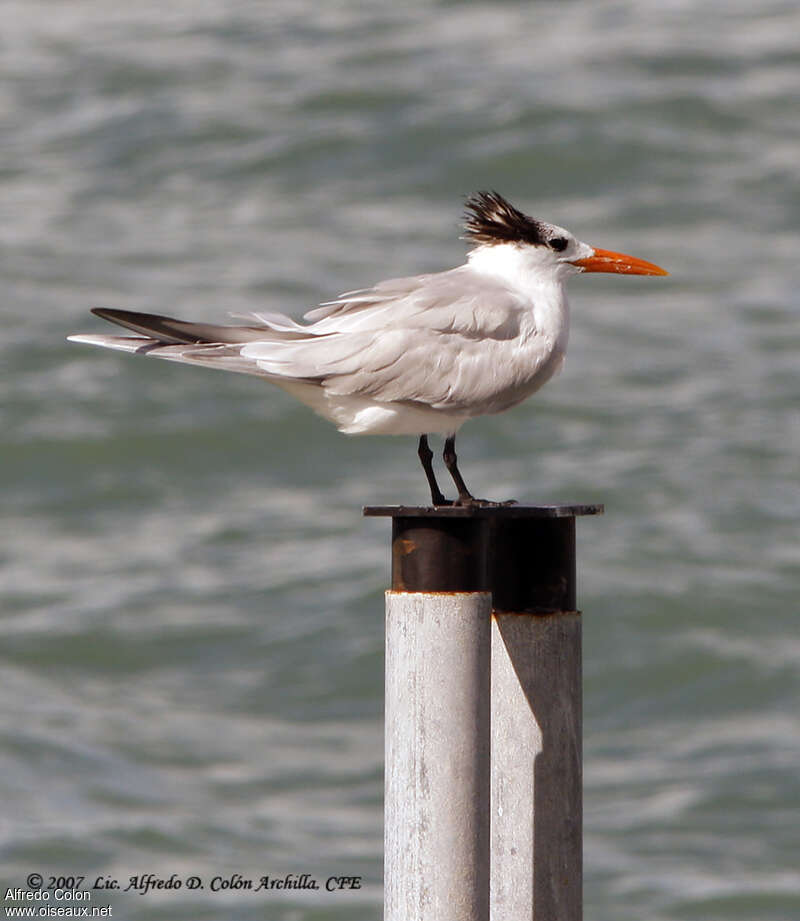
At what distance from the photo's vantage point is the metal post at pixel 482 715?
12.3 feet

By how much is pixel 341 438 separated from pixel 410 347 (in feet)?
29.3

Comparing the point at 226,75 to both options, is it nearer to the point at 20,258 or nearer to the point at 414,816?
the point at 20,258

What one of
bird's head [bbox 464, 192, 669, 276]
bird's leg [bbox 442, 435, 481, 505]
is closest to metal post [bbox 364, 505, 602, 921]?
bird's leg [bbox 442, 435, 481, 505]

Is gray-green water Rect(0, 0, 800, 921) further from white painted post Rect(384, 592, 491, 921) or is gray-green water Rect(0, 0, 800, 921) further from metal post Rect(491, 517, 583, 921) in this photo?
white painted post Rect(384, 592, 491, 921)

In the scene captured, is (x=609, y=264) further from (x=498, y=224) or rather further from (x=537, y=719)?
(x=537, y=719)

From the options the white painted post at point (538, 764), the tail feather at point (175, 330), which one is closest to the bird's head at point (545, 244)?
the tail feather at point (175, 330)

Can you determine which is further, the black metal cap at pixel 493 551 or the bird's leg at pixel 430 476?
the bird's leg at pixel 430 476

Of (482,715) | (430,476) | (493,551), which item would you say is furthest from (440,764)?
(430,476)

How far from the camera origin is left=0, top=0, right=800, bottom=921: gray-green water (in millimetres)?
9023

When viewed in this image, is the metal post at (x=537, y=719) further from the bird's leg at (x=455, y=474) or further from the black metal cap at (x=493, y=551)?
the bird's leg at (x=455, y=474)

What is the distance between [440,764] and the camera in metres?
3.74

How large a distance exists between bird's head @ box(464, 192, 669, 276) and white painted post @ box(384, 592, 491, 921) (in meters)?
1.57

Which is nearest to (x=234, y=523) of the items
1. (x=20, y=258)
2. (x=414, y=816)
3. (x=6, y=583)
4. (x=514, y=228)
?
(x=6, y=583)

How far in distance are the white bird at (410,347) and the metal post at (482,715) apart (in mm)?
295
